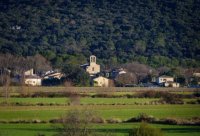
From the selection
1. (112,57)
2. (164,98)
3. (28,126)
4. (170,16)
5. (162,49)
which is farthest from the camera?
(170,16)

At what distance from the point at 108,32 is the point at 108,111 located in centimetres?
12539

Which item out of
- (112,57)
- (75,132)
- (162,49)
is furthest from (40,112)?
(162,49)

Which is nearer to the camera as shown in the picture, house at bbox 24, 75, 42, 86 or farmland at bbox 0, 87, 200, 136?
farmland at bbox 0, 87, 200, 136

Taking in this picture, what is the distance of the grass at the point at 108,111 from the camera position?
135 ft

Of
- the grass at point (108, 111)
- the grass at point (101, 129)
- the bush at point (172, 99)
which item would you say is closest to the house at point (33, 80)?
the bush at point (172, 99)

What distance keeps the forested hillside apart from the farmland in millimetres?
56770

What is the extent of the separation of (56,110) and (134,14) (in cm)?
14594

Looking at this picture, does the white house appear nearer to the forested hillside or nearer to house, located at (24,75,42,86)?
house, located at (24,75,42,86)

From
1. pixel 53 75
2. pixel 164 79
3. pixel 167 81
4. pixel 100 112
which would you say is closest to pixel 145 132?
pixel 100 112

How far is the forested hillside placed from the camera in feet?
451

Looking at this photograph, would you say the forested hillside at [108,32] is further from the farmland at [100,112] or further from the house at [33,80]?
the farmland at [100,112]

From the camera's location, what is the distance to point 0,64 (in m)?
103

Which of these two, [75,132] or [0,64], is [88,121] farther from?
[0,64]

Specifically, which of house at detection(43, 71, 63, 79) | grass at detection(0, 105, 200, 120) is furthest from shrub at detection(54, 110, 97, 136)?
house at detection(43, 71, 63, 79)
